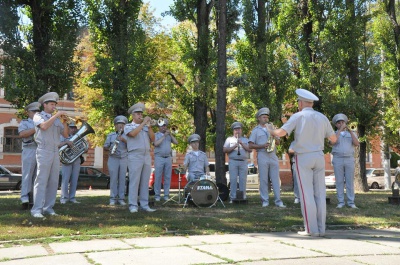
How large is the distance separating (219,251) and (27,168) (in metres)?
5.75

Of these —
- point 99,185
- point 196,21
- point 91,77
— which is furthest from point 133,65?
point 99,185

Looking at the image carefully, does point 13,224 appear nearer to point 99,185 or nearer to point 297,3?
point 297,3

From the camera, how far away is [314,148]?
282 inches

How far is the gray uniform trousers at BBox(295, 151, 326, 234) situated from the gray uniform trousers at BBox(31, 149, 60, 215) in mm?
4262

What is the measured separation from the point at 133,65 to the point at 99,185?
37.1ft

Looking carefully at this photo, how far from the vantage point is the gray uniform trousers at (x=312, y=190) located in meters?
7.00

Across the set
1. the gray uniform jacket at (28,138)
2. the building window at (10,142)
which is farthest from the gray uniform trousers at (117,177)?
the building window at (10,142)

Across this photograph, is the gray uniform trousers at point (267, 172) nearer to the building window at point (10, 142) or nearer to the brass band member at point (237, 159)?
the brass band member at point (237, 159)

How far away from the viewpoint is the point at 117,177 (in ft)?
39.9

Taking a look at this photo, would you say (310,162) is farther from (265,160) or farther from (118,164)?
(118,164)

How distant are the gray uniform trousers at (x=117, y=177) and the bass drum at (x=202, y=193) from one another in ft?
6.48

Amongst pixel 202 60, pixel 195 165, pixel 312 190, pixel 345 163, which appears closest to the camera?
pixel 312 190

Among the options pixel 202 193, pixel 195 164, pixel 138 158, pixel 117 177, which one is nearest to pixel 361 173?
pixel 195 164

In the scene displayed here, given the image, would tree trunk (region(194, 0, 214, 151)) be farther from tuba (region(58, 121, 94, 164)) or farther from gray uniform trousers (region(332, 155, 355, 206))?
gray uniform trousers (region(332, 155, 355, 206))
